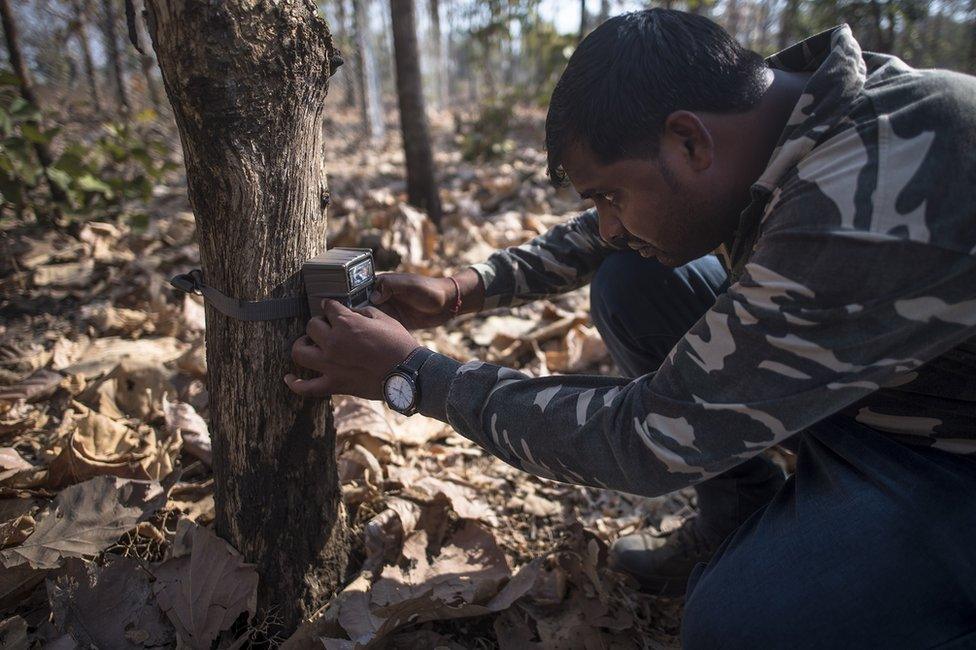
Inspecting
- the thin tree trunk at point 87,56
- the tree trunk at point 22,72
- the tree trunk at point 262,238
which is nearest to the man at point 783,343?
the tree trunk at point 262,238

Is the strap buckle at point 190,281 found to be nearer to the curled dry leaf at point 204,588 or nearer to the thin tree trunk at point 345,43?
the curled dry leaf at point 204,588

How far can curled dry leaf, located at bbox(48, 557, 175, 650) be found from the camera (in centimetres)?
136

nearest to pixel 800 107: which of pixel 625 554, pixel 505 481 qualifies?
pixel 625 554

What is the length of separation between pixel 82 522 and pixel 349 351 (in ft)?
2.62

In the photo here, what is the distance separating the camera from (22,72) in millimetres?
3434

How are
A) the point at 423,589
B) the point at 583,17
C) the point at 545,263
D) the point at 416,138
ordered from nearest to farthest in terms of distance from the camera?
the point at 423,589 < the point at 545,263 < the point at 416,138 < the point at 583,17

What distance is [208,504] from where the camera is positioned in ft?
→ 5.84

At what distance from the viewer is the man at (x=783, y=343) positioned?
0.98 meters

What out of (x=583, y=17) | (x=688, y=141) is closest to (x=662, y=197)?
(x=688, y=141)

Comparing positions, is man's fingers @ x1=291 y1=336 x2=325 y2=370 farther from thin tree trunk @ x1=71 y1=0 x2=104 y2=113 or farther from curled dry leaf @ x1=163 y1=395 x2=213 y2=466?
thin tree trunk @ x1=71 y1=0 x2=104 y2=113

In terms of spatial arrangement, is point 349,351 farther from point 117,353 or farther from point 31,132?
point 31,132

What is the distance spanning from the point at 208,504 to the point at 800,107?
67.0 inches

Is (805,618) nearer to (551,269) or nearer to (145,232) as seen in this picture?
(551,269)

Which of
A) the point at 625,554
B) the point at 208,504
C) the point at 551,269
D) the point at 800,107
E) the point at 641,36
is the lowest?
the point at 625,554
